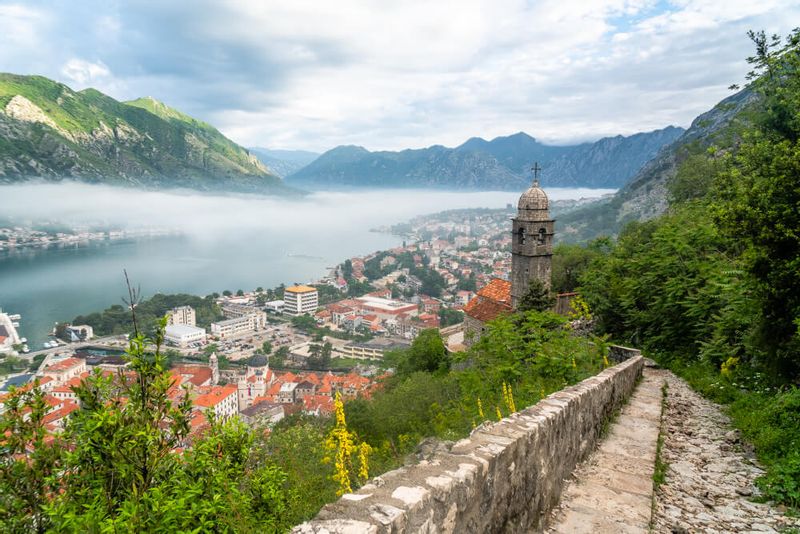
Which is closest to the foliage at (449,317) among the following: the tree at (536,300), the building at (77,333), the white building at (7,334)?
the tree at (536,300)

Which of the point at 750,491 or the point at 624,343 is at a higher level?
the point at 750,491

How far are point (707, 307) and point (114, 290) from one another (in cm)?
8369

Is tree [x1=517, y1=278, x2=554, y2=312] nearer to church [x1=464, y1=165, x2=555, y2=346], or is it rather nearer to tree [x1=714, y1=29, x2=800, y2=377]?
church [x1=464, y1=165, x2=555, y2=346]

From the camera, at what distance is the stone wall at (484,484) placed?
178cm

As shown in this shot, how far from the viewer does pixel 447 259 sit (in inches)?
4001

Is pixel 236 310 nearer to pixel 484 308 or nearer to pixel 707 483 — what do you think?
pixel 484 308

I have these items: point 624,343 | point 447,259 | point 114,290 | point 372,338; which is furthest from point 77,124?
point 624,343

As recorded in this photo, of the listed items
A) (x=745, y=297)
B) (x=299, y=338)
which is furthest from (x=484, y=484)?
(x=299, y=338)

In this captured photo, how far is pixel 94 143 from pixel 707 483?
520ft

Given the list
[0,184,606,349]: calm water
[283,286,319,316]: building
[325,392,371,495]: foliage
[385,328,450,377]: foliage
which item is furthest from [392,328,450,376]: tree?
[283,286,319,316]: building

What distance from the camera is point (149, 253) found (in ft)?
375

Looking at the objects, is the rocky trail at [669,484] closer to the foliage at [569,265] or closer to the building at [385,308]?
the foliage at [569,265]

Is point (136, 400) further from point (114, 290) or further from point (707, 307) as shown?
point (114, 290)

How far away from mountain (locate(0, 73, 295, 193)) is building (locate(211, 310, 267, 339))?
9392 centimetres
